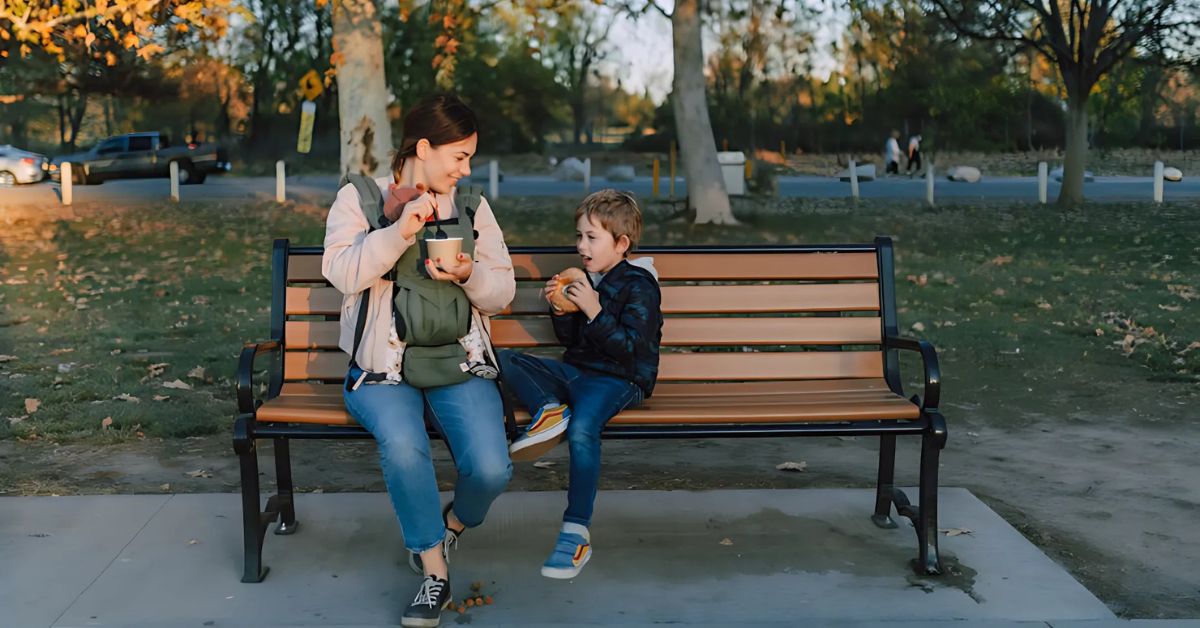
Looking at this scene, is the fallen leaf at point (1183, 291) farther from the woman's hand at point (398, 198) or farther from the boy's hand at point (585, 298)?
the woman's hand at point (398, 198)

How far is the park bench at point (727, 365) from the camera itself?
4.30 meters

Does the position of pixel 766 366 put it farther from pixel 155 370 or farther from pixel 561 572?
pixel 155 370

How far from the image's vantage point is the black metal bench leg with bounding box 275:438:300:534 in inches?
189

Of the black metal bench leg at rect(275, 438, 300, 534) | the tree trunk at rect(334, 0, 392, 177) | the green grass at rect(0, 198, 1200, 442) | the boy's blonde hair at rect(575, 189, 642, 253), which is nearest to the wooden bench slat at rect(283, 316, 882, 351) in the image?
the boy's blonde hair at rect(575, 189, 642, 253)

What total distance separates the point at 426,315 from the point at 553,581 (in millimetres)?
908

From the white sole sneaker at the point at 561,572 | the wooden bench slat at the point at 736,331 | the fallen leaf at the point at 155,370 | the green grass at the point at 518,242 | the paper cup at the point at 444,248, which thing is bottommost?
the fallen leaf at the point at 155,370

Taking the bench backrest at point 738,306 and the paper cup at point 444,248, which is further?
the bench backrest at point 738,306

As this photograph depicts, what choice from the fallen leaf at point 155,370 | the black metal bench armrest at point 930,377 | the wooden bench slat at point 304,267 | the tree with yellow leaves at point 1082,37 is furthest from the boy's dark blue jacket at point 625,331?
the tree with yellow leaves at point 1082,37

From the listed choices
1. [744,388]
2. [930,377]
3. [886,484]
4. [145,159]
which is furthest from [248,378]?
[145,159]

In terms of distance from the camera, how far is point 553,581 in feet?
14.1

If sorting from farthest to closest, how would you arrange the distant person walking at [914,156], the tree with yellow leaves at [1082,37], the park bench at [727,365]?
the distant person walking at [914,156]
the tree with yellow leaves at [1082,37]
the park bench at [727,365]

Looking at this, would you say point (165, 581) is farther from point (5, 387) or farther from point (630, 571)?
point (5, 387)

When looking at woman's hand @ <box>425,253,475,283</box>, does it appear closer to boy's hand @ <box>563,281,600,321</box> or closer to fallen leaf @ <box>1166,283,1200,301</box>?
boy's hand @ <box>563,281,600,321</box>

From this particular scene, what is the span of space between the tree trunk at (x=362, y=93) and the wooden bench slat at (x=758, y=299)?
1114cm
